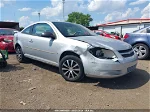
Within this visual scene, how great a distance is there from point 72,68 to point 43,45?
1239 millimetres

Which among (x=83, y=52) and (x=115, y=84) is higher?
(x=83, y=52)


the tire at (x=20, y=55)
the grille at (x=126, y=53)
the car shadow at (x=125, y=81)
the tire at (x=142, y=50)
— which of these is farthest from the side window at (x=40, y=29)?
the tire at (x=142, y=50)

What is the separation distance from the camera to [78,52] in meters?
4.48

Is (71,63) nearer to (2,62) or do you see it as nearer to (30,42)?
(30,42)

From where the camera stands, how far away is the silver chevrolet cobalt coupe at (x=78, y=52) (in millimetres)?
4266

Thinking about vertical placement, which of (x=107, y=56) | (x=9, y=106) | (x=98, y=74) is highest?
(x=107, y=56)

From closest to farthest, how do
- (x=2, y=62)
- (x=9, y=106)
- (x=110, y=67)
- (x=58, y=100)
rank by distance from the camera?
(x=9, y=106) → (x=58, y=100) → (x=110, y=67) → (x=2, y=62)

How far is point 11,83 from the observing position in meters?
4.70

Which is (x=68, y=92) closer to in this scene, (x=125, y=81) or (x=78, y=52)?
(x=78, y=52)

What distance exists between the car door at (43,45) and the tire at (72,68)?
0.42m

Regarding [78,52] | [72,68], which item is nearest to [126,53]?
[78,52]

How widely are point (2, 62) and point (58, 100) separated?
2960 millimetres

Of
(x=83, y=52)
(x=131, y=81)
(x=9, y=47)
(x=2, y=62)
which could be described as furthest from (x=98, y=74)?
(x=9, y=47)

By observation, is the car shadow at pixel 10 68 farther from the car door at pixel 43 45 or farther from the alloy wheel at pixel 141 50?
the alloy wheel at pixel 141 50
